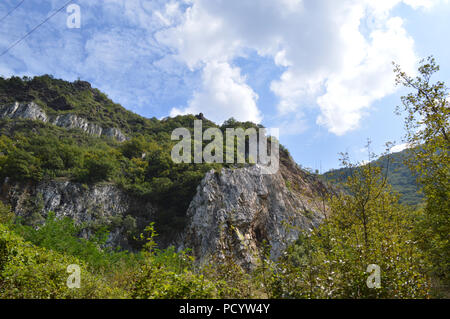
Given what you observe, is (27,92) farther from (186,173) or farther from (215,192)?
(215,192)

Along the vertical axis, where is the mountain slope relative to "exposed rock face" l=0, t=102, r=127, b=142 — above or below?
below

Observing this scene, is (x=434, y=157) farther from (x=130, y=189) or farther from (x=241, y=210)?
(x=130, y=189)

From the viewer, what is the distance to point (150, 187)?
27922mm

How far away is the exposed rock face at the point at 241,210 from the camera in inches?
839

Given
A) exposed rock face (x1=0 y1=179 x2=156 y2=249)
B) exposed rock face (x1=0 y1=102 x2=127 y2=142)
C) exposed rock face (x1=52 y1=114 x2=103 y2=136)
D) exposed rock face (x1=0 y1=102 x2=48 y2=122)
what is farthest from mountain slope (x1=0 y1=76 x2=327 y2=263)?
exposed rock face (x1=52 y1=114 x2=103 y2=136)

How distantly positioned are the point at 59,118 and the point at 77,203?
2794 cm

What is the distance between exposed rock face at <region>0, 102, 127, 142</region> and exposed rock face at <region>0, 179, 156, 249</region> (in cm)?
2332

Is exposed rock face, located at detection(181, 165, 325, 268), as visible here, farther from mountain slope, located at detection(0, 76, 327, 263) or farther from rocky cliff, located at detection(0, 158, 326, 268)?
mountain slope, located at detection(0, 76, 327, 263)

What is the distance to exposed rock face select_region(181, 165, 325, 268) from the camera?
21.3m

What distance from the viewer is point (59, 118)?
4297cm

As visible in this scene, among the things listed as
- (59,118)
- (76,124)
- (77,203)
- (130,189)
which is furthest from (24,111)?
(130,189)

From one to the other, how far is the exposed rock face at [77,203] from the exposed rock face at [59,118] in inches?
918

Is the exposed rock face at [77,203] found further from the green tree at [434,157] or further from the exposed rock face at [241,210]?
the green tree at [434,157]

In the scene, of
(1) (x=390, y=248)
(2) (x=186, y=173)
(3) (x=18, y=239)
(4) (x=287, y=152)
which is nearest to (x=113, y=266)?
(3) (x=18, y=239)
